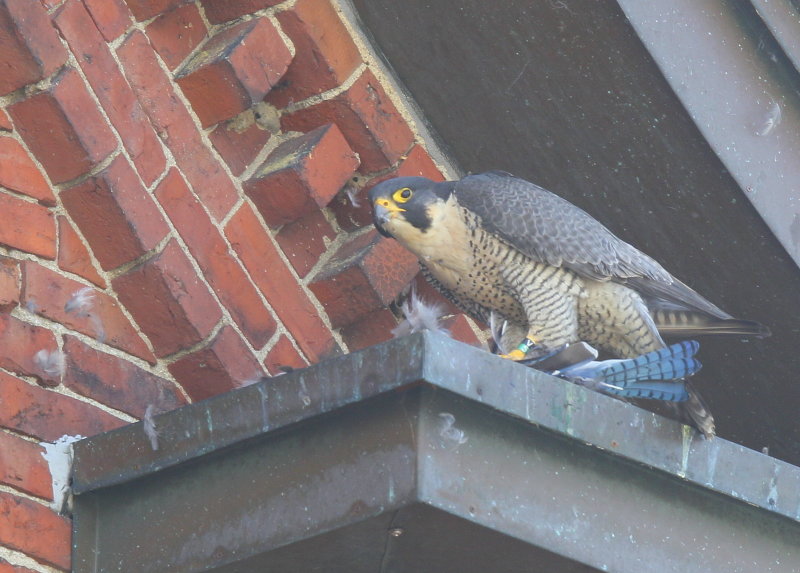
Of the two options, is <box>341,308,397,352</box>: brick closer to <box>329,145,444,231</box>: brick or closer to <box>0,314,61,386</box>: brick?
<box>329,145,444,231</box>: brick

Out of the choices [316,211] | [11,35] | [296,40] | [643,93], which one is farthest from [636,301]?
[11,35]

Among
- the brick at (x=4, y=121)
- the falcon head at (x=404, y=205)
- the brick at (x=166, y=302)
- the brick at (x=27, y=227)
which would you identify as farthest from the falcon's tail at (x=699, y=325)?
the brick at (x=4, y=121)

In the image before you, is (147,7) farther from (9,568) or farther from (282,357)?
(9,568)

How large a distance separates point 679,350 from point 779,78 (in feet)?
3.16

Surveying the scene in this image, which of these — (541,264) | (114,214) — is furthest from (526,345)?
(114,214)

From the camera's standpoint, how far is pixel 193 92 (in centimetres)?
365

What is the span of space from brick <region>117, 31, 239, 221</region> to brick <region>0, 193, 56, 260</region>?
43 centimetres

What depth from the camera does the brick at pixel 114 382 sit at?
315cm

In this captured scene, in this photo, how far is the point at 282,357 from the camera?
358 centimetres

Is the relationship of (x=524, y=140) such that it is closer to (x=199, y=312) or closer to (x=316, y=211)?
(x=316, y=211)

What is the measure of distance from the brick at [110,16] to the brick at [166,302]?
563 mm

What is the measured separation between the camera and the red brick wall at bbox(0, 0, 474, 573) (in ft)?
10.2

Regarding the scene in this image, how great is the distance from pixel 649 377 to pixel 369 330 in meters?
0.99

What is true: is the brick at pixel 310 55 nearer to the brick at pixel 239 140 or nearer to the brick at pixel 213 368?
the brick at pixel 239 140
